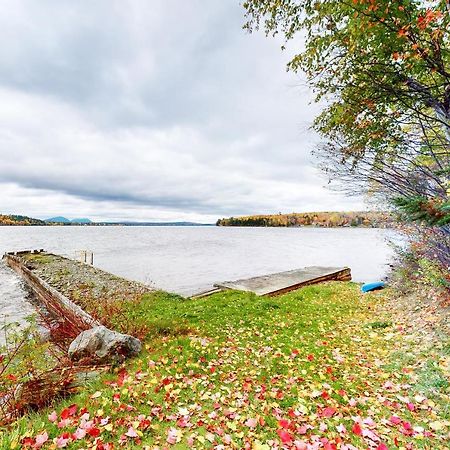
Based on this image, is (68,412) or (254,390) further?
(254,390)

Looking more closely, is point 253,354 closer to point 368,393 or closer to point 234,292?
point 368,393

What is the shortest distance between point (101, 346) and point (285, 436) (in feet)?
12.5

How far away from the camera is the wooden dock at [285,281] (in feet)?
47.0

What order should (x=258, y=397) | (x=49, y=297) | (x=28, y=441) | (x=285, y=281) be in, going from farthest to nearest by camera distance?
(x=285, y=281) < (x=49, y=297) < (x=258, y=397) < (x=28, y=441)

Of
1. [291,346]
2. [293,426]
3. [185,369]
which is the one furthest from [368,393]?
[185,369]

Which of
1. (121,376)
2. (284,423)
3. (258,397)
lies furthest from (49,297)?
(284,423)

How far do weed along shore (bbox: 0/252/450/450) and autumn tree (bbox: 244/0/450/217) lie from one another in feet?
9.42

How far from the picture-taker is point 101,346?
5.39 metres

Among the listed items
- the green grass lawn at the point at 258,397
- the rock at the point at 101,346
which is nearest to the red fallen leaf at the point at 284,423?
the green grass lawn at the point at 258,397

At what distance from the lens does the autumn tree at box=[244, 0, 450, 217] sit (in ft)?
11.9

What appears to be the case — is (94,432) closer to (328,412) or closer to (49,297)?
(328,412)

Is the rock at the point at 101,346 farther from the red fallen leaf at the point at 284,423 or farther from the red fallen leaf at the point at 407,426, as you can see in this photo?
the red fallen leaf at the point at 407,426

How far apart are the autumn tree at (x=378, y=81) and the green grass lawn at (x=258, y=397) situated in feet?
9.35

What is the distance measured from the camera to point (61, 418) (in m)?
3.65
